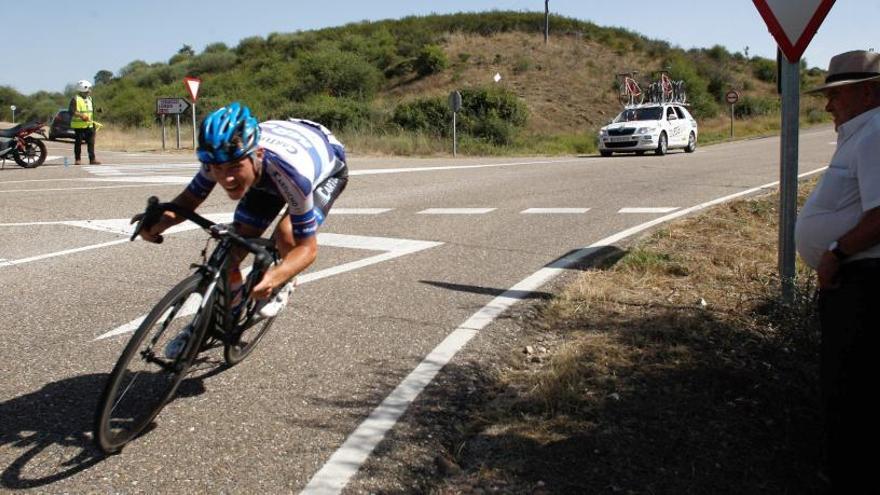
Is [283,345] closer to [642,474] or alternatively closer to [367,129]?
[642,474]

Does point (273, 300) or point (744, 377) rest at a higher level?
point (273, 300)

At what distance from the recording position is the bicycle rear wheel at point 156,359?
3254 mm

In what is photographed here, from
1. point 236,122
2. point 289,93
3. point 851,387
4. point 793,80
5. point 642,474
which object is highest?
point 289,93

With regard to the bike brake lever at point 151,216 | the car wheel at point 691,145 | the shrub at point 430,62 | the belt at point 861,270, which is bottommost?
the belt at point 861,270

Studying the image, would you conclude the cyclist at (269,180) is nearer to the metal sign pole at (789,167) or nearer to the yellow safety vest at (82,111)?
the metal sign pole at (789,167)

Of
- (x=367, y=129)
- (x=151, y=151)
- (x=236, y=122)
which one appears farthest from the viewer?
(x=367, y=129)

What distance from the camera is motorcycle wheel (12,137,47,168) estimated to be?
15883 millimetres

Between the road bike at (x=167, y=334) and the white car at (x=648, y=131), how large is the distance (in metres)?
21.6

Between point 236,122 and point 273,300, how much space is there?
1.17 meters

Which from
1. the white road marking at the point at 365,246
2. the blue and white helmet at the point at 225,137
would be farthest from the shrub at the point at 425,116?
the blue and white helmet at the point at 225,137

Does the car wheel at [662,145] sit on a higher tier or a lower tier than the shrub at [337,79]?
lower

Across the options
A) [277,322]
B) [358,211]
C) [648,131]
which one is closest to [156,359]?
[277,322]

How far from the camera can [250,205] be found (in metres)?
4.24

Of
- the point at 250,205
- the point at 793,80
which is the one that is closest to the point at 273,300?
the point at 250,205
